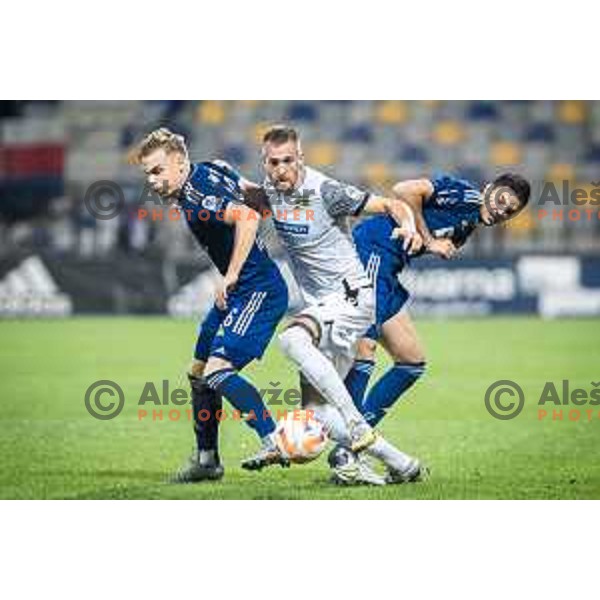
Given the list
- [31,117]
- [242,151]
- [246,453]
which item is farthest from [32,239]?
[246,453]

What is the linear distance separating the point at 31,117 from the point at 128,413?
1445 millimetres

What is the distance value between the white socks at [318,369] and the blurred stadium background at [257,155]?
70cm

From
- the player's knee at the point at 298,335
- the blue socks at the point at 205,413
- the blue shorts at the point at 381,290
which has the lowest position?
the blue socks at the point at 205,413

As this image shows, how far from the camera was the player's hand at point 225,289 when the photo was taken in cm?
652

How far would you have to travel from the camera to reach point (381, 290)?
22.0ft

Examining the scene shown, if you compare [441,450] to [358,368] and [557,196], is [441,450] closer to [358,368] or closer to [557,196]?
[358,368]

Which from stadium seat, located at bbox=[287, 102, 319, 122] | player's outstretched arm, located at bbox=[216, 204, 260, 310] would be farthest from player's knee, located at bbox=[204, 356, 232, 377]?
stadium seat, located at bbox=[287, 102, 319, 122]

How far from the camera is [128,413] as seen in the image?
698cm

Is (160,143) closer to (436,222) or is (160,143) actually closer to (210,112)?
(210,112)

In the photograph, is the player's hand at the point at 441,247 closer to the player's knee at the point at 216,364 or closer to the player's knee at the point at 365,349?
the player's knee at the point at 365,349

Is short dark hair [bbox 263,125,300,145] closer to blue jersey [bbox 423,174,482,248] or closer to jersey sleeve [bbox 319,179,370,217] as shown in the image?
jersey sleeve [bbox 319,179,370,217]
